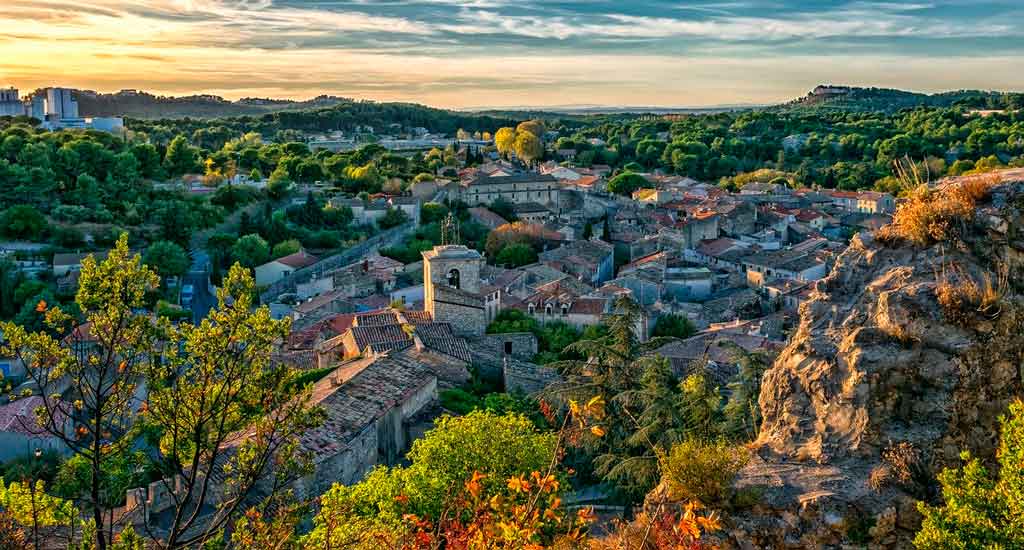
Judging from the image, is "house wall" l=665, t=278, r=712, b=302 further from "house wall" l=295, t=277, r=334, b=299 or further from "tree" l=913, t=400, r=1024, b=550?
"tree" l=913, t=400, r=1024, b=550

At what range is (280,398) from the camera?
6070 millimetres

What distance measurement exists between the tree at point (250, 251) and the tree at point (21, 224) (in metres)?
8.54

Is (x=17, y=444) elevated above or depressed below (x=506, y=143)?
below

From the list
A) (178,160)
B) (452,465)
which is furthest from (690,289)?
(178,160)

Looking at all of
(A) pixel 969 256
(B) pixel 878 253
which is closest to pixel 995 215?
(A) pixel 969 256

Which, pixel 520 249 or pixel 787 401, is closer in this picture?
pixel 787 401

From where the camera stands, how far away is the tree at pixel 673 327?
91.3ft

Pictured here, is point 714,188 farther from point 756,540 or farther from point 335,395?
point 756,540

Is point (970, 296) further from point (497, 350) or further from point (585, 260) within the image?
point (585, 260)

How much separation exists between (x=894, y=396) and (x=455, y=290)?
1662cm

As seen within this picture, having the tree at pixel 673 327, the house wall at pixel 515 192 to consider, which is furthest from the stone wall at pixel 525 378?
the house wall at pixel 515 192

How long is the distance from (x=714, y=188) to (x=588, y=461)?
174 feet

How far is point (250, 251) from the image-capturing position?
3972cm

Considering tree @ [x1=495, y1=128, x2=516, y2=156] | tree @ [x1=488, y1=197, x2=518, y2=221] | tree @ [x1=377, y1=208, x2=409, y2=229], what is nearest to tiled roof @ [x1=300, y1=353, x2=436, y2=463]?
tree @ [x1=377, y1=208, x2=409, y2=229]
